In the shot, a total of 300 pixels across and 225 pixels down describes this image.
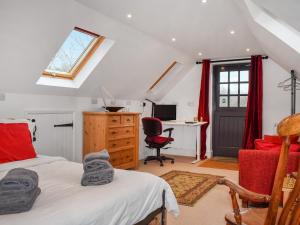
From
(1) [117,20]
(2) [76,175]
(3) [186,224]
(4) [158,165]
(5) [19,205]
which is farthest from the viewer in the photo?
(4) [158,165]

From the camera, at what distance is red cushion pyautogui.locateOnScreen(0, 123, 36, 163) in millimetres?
2570

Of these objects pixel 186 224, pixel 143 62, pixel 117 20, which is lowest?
pixel 186 224

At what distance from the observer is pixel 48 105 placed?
4.06 metres

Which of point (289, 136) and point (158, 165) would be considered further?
point (158, 165)

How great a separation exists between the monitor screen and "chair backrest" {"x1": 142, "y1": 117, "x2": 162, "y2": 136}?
1104 mm

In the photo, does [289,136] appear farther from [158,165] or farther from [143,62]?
[158,165]

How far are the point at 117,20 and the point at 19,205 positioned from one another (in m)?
3.04

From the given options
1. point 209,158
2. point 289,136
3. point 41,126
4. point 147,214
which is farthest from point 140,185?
point 209,158

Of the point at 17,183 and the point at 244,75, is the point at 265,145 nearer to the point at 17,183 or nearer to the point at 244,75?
the point at 244,75

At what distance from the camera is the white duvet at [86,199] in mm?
1427

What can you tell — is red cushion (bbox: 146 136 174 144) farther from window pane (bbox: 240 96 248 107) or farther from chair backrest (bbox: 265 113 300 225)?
chair backrest (bbox: 265 113 300 225)

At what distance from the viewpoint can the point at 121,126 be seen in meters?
4.77

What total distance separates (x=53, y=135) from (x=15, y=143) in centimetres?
144

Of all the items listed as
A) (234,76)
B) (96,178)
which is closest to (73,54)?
(96,178)
